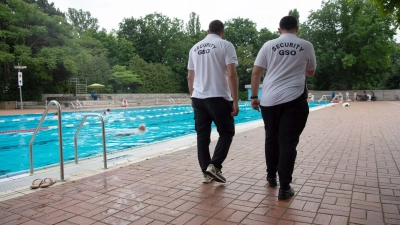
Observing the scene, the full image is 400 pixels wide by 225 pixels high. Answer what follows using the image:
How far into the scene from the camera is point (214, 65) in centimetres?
335

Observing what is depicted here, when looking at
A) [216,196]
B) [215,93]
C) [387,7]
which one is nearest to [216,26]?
[215,93]

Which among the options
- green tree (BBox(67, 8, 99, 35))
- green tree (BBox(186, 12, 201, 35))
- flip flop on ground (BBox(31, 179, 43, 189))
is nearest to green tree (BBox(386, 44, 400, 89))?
green tree (BBox(186, 12, 201, 35))

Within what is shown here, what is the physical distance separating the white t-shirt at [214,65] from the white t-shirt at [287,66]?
47 centimetres

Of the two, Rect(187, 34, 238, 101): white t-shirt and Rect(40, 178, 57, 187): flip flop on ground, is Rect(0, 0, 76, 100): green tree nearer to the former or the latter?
Rect(40, 178, 57, 187): flip flop on ground

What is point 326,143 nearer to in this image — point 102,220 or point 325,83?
point 102,220

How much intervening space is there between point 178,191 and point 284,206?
46.2 inches

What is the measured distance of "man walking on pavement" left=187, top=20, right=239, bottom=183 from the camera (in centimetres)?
329

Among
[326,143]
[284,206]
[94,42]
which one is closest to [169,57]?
[94,42]

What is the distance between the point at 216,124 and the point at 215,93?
14.7 inches

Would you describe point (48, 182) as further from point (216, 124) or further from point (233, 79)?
point (233, 79)

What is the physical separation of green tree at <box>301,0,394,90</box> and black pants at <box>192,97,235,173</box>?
37889mm

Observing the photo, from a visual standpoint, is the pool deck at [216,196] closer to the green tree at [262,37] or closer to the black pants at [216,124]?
the black pants at [216,124]

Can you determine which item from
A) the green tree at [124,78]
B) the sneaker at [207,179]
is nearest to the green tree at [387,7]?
the sneaker at [207,179]

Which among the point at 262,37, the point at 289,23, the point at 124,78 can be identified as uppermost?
the point at 262,37
